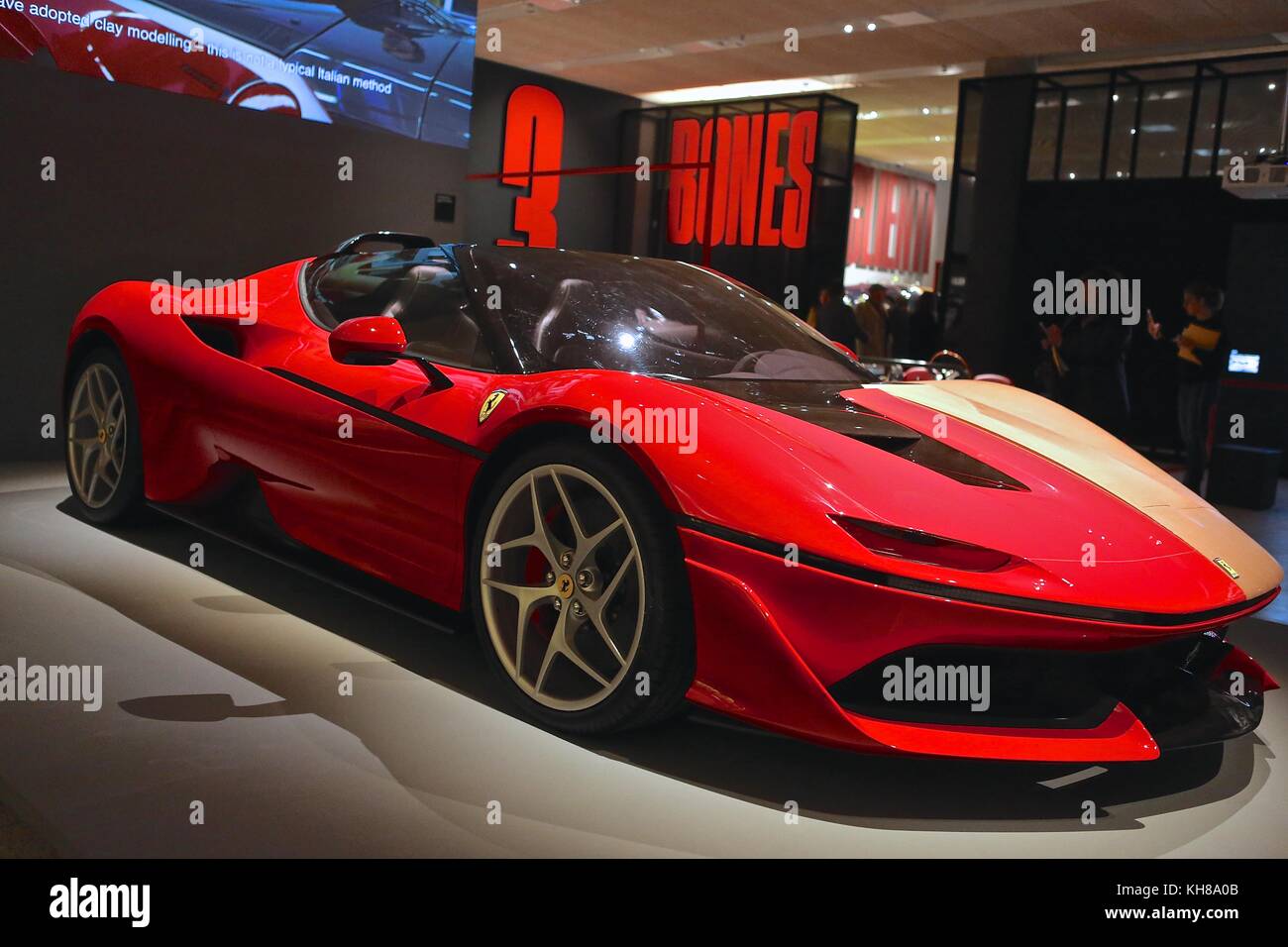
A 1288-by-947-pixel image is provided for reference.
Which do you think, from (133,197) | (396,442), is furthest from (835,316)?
(396,442)

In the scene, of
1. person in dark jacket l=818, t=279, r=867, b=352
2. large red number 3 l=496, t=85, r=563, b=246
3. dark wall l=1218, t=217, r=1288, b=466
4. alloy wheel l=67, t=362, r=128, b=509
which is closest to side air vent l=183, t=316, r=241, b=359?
alloy wheel l=67, t=362, r=128, b=509

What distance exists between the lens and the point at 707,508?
219 cm

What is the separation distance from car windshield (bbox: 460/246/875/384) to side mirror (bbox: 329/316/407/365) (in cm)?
25

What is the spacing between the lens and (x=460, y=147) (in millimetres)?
7355

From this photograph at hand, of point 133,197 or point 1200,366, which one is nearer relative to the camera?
point 133,197

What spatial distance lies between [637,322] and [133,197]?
155 inches

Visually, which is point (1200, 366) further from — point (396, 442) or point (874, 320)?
point (396, 442)

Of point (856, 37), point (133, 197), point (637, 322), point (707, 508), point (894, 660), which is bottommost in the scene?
point (894, 660)

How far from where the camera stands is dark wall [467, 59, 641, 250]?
1361cm

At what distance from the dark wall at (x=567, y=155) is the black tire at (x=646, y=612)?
11026 mm

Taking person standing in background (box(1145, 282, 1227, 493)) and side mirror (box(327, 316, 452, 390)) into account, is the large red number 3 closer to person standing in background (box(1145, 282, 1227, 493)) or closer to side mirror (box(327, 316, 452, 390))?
person standing in background (box(1145, 282, 1227, 493))

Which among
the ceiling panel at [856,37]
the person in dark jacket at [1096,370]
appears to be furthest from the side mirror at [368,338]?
the ceiling panel at [856,37]

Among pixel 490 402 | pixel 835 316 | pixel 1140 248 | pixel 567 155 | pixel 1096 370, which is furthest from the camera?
pixel 567 155
